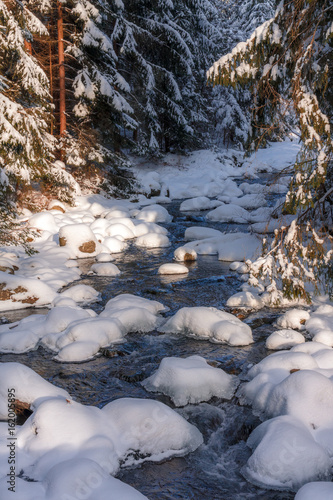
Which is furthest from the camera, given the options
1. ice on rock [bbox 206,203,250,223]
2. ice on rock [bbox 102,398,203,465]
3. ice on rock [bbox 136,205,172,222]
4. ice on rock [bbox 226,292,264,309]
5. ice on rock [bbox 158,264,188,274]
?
ice on rock [bbox 136,205,172,222]

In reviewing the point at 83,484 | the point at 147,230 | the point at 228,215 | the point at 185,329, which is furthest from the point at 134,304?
the point at 228,215

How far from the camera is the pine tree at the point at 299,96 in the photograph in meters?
5.33

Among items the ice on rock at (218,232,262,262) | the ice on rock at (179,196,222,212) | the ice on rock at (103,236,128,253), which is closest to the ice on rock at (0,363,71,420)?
the ice on rock at (218,232,262,262)

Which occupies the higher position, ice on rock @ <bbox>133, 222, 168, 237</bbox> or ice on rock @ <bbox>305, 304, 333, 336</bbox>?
ice on rock @ <bbox>305, 304, 333, 336</bbox>

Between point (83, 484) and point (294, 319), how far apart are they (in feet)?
14.2

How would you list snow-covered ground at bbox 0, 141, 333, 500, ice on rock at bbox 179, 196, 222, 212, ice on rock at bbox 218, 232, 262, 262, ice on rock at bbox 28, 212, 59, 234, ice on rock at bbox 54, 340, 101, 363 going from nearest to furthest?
1. snow-covered ground at bbox 0, 141, 333, 500
2. ice on rock at bbox 54, 340, 101, 363
3. ice on rock at bbox 218, 232, 262, 262
4. ice on rock at bbox 28, 212, 59, 234
5. ice on rock at bbox 179, 196, 222, 212

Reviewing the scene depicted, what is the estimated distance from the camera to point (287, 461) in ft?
11.4

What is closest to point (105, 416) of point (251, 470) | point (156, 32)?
point (251, 470)

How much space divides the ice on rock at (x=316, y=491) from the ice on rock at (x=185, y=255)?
24.2 feet

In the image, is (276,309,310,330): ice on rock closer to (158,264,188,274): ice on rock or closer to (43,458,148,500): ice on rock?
(158,264,188,274): ice on rock

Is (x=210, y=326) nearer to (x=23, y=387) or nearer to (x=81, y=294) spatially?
(x=81, y=294)

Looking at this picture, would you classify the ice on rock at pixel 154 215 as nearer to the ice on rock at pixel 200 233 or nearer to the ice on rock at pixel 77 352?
the ice on rock at pixel 200 233

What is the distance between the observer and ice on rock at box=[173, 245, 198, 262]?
1041cm

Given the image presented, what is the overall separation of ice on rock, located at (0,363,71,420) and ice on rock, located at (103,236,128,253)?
7.17 meters
